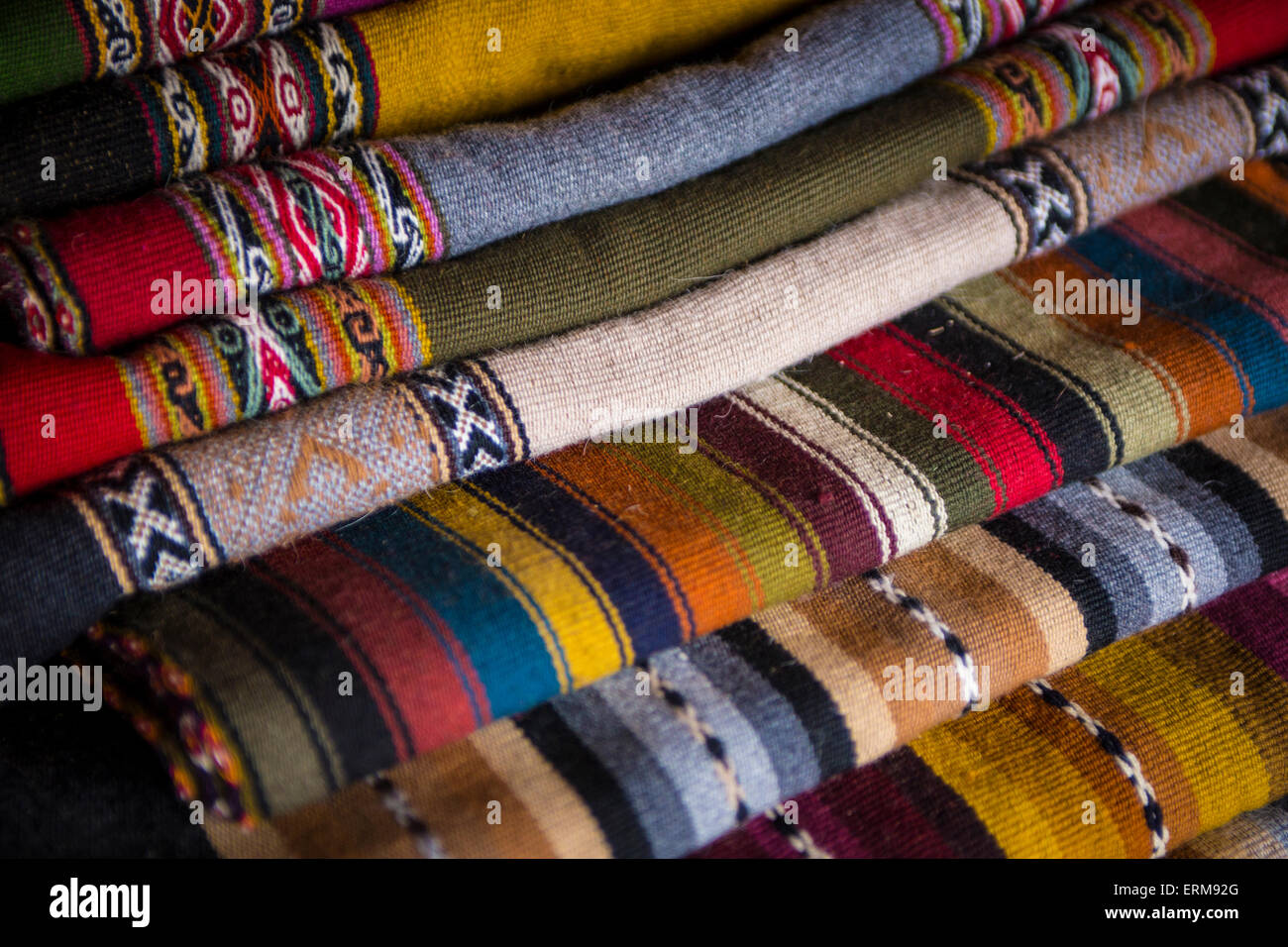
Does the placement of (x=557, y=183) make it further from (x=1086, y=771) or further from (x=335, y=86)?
(x=1086, y=771)

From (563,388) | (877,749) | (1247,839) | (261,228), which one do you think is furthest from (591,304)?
(1247,839)

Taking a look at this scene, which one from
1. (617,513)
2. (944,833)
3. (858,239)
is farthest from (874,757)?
(858,239)

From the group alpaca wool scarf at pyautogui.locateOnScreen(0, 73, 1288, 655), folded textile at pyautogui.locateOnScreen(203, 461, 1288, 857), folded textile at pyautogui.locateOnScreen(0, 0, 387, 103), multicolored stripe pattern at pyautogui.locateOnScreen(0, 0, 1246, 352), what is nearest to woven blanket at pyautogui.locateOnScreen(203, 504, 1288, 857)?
folded textile at pyautogui.locateOnScreen(203, 461, 1288, 857)

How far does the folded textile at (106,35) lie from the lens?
61 centimetres

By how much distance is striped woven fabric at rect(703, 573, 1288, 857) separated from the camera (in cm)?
66

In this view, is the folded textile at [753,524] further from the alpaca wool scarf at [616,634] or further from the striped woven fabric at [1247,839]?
the striped woven fabric at [1247,839]

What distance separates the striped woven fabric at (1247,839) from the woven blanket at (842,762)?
0.02 metres

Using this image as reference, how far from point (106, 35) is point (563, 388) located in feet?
0.95

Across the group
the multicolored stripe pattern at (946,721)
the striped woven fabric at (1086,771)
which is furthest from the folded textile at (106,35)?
the striped woven fabric at (1086,771)

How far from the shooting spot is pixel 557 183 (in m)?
0.69

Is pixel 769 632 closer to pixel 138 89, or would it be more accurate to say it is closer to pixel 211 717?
pixel 211 717

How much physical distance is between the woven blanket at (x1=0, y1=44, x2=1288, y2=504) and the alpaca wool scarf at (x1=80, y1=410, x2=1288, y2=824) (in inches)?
2.7
